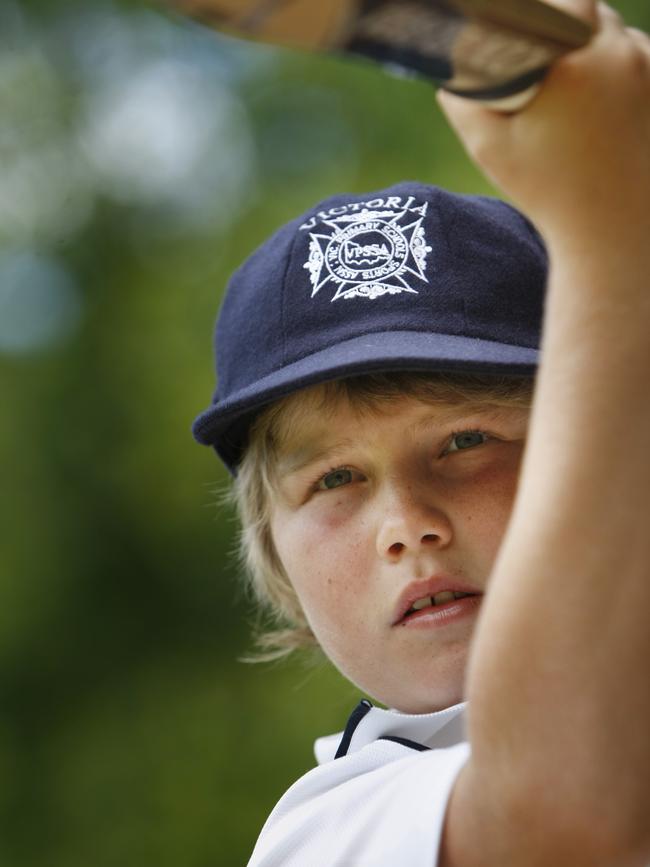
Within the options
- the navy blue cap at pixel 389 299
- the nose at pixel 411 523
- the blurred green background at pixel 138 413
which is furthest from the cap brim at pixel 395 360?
the blurred green background at pixel 138 413

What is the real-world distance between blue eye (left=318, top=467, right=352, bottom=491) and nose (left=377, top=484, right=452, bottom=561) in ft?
0.25

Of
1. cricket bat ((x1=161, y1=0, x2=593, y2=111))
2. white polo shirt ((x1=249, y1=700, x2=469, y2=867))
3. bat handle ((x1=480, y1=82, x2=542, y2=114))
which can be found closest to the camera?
cricket bat ((x1=161, y1=0, x2=593, y2=111))

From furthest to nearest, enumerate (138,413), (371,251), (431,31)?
(138,413), (371,251), (431,31)

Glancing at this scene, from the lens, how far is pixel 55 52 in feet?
24.2

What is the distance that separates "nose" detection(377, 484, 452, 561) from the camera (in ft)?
3.33

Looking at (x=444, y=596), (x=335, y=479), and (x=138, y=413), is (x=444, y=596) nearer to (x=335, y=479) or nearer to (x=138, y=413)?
(x=335, y=479)

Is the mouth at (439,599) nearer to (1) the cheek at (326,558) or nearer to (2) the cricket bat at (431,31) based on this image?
(1) the cheek at (326,558)

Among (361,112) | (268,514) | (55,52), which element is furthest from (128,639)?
(268,514)

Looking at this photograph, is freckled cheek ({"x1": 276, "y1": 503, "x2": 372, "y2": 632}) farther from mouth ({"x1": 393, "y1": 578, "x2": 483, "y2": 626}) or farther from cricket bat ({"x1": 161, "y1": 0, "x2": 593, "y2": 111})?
cricket bat ({"x1": 161, "y1": 0, "x2": 593, "y2": 111})

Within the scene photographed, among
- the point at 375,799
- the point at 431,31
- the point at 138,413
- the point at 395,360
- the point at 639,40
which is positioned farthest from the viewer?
the point at 138,413

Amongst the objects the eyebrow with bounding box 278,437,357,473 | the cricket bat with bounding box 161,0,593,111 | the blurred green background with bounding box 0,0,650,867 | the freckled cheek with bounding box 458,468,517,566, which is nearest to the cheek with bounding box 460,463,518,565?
the freckled cheek with bounding box 458,468,517,566

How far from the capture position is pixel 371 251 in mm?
1107

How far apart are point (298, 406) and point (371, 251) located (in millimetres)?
150

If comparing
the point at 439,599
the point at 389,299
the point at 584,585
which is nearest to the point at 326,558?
the point at 439,599
